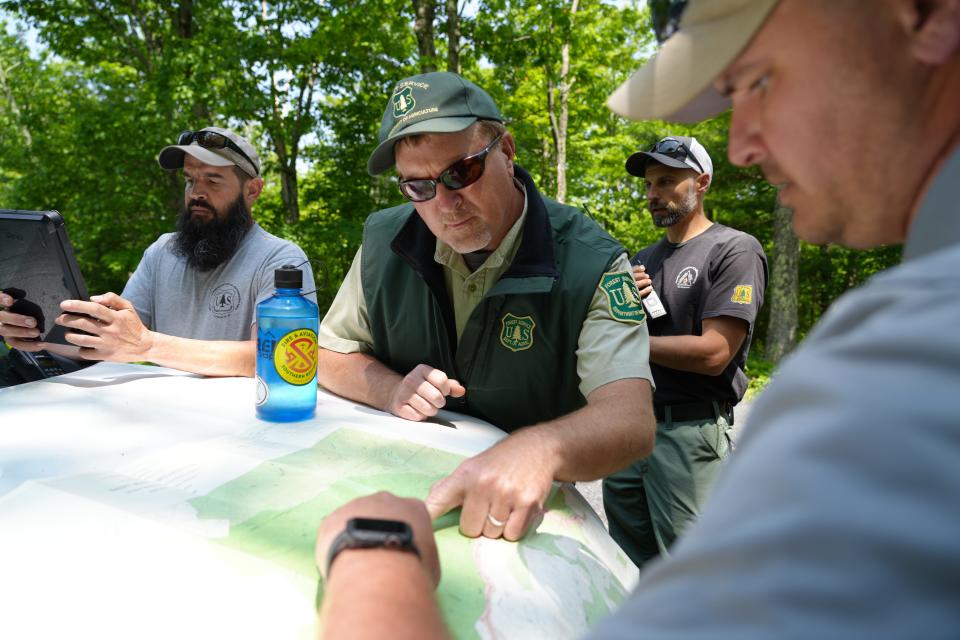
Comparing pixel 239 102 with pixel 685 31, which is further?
pixel 239 102

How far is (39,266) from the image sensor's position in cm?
188

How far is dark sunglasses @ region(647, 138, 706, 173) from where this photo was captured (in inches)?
135

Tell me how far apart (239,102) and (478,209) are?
24.4ft

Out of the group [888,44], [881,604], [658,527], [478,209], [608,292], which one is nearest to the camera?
[881,604]

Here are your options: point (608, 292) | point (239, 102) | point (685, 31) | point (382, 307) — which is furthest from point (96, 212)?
point (685, 31)

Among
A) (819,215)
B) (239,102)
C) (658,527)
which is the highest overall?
(239,102)

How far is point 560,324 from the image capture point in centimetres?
193

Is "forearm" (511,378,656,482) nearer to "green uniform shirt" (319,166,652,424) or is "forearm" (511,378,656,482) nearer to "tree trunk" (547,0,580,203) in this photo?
"green uniform shirt" (319,166,652,424)

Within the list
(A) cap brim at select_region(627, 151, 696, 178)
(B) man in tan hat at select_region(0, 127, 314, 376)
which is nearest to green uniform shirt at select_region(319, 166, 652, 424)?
(B) man in tan hat at select_region(0, 127, 314, 376)

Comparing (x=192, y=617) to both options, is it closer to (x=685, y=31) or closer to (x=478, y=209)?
(x=685, y=31)

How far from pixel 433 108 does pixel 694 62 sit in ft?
4.06

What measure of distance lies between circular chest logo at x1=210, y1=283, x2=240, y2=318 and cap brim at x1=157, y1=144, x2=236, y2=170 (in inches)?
27.7

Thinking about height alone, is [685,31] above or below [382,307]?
above

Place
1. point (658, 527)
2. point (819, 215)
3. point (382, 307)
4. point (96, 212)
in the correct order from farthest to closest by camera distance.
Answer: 1. point (96, 212)
2. point (658, 527)
3. point (382, 307)
4. point (819, 215)
